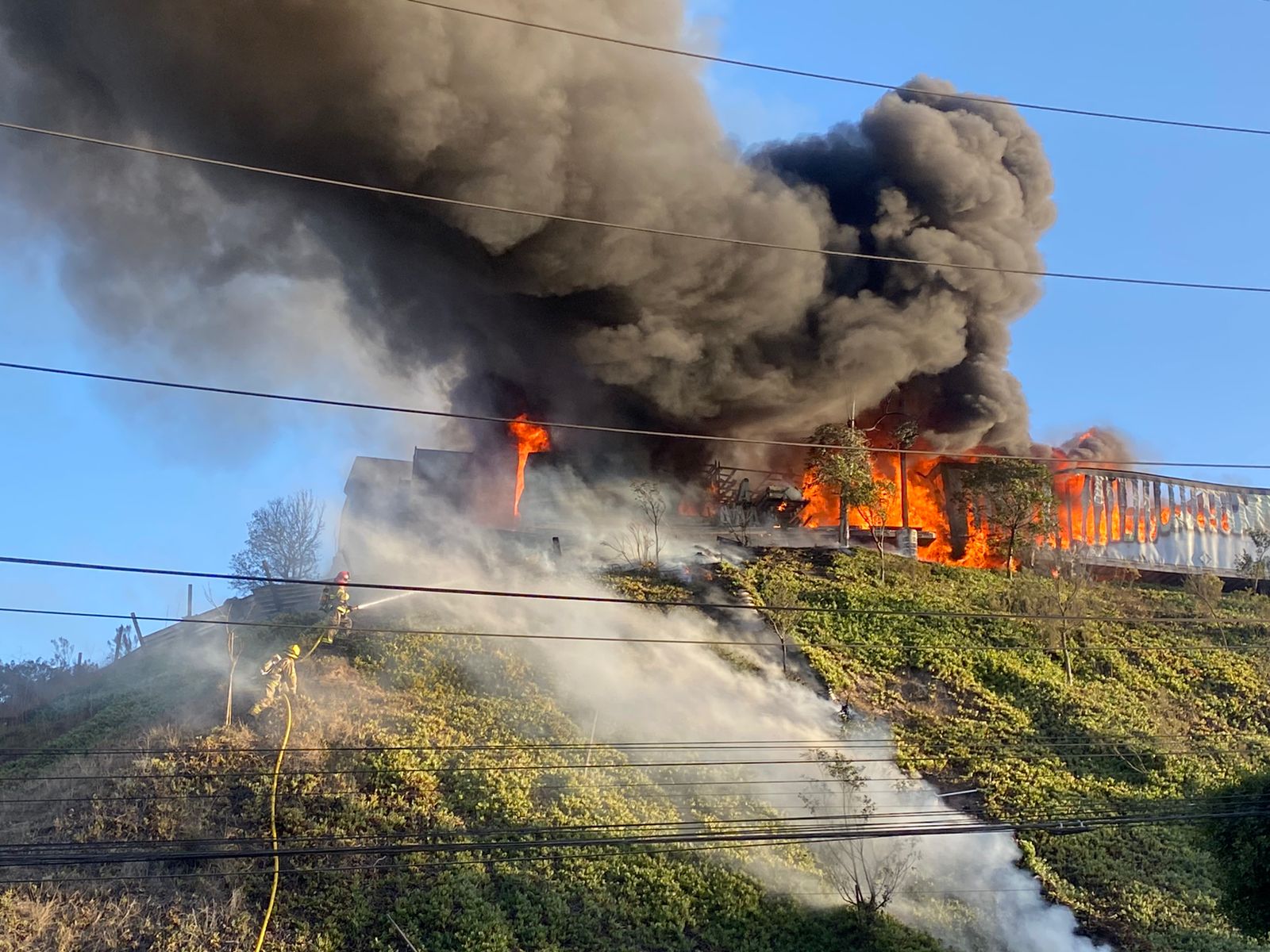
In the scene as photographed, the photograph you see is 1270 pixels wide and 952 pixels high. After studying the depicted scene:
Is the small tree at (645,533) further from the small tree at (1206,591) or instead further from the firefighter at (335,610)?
the small tree at (1206,591)

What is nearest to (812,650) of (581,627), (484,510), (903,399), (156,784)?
(581,627)

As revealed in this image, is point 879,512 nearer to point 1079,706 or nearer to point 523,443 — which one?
point 1079,706

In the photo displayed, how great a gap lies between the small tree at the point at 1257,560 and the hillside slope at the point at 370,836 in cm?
2282

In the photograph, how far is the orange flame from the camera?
93.1 ft

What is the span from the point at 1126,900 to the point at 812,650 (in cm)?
799

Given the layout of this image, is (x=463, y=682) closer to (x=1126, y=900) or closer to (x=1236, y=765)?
(x=1126, y=900)

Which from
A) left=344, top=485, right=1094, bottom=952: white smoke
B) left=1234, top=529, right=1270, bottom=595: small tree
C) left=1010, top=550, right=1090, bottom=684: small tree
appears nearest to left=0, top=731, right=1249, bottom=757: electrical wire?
left=344, top=485, right=1094, bottom=952: white smoke

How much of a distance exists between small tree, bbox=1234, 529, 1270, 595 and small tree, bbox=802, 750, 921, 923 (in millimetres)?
21048

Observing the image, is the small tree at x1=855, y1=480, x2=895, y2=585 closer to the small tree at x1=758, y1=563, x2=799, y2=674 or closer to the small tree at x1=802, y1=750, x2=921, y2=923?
the small tree at x1=758, y1=563, x2=799, y2=674

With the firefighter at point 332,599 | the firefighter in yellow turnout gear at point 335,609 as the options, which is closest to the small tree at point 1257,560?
the firefighter in yellow turnout gear at point 335,609

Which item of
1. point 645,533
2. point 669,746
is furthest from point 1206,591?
point 669,746

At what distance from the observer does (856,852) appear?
14.8m

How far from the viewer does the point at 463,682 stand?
18.8m

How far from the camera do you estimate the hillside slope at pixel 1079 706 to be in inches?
590
